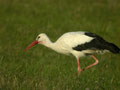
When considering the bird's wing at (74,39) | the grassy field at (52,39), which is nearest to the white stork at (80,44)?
the bird's wing at (74,39)

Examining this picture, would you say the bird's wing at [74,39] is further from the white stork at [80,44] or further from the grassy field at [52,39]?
the grassy field at [52,39]

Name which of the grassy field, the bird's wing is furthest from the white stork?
the grassy field

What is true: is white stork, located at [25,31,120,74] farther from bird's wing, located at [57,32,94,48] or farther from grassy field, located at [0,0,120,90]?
grassy field, located at [0,0,120,90]

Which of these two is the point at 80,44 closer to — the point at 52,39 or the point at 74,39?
the point at 74,39

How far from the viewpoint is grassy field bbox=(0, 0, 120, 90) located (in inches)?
272

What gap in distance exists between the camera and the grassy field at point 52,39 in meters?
6.91

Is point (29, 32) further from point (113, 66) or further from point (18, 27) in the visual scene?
point (113, 66)

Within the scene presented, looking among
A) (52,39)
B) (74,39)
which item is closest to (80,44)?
(74,39)

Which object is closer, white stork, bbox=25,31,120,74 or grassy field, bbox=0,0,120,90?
grassy field, bbox=0,0,120,90

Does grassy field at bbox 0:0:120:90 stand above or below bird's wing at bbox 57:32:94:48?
below

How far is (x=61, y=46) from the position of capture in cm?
836

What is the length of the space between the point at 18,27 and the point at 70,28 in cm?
167

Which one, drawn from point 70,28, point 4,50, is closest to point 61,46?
point 4,50

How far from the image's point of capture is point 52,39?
36.2 ft
